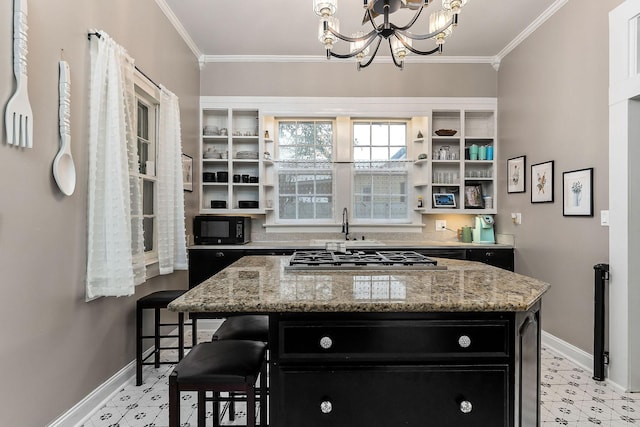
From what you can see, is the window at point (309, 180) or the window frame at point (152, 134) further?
the window at point (309, 180)

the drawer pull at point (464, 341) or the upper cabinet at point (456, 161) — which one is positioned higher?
the upper cabinet at point (456, 161)

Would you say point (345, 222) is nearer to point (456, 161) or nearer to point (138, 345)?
point (456, 161)

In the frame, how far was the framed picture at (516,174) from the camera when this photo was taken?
3.74 metres

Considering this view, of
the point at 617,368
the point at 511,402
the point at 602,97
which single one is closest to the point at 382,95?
the point at 602,97

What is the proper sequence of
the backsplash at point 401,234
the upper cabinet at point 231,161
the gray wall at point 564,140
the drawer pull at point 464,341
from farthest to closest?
the backsplash at point 401,234, the upper cabinet at point 231,161, the gray wall at point 564,140, the drawer pull at point 464,341

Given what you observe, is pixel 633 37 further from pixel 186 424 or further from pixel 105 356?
pixel 105 356

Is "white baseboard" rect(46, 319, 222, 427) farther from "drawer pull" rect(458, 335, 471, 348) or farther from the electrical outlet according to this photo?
the electrical outlet

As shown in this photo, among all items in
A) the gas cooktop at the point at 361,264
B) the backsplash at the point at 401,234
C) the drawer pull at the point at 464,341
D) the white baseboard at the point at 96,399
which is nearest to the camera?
the drawer pull at the point at 464,341

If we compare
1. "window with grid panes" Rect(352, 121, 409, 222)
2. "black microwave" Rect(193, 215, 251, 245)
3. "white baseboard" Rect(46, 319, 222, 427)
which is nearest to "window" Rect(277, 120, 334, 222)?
"window with grid panes" Rect(352, 121, 409, 222)

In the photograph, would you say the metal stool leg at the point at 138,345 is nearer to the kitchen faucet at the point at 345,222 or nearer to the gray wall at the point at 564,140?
the kitchen faucet at the point at 345,222

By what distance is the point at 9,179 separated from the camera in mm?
1587

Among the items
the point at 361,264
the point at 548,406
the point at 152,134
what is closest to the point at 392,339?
the point at 361,264

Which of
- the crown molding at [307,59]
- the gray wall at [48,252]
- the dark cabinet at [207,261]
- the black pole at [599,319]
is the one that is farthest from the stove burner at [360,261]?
the crown molding at [307,59]

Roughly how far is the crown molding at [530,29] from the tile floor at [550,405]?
3.19 m
